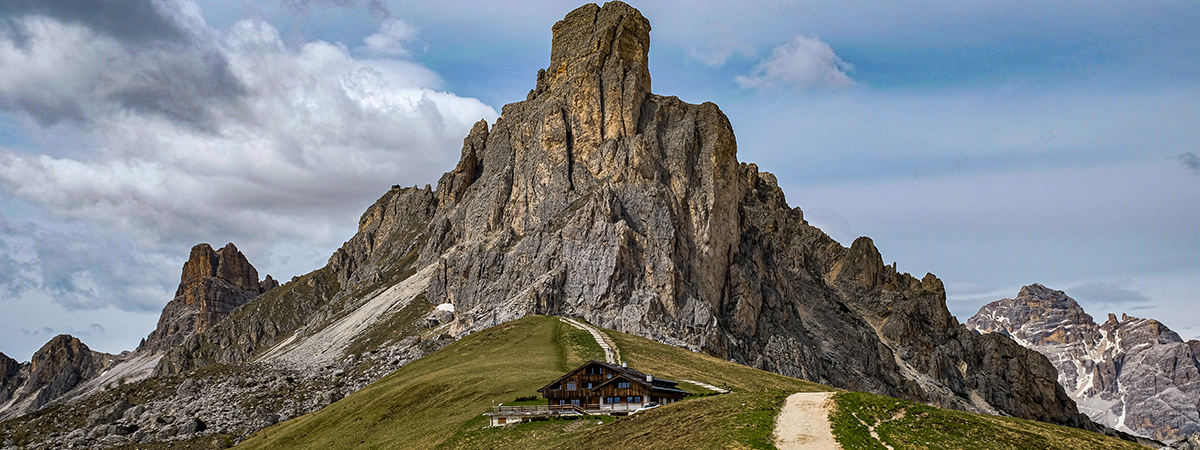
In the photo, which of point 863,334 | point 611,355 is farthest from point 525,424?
point 863,334

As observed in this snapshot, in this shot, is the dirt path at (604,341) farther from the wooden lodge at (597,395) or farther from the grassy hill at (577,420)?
the wooden lodge at (597,395)

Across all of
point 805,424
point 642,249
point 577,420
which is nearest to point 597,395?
point 577,420

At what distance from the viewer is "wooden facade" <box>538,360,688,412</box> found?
60.7m

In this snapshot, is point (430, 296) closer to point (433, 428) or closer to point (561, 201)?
point (561, 201)

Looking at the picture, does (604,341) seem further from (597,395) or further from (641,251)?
(597,395)

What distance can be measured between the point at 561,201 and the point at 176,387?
7620cm

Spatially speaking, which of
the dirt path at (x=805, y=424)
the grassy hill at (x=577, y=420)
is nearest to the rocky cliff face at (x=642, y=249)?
the grassy hill at (x=577, y=420)

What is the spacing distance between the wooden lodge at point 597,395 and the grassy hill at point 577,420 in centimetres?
191

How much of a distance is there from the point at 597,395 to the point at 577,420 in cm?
726

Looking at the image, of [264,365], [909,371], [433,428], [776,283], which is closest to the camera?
[433,428]

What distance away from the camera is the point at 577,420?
5516cm

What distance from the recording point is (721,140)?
527ft

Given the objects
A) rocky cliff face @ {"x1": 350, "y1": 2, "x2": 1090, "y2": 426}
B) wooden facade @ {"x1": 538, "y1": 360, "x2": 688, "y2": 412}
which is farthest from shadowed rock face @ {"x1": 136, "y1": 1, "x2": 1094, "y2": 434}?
wooden facade @ {"x1": 538, "y1": 360, "x2": 688, "y2": 412}

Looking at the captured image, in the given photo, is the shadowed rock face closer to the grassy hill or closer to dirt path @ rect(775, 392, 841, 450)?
the grassy hill
